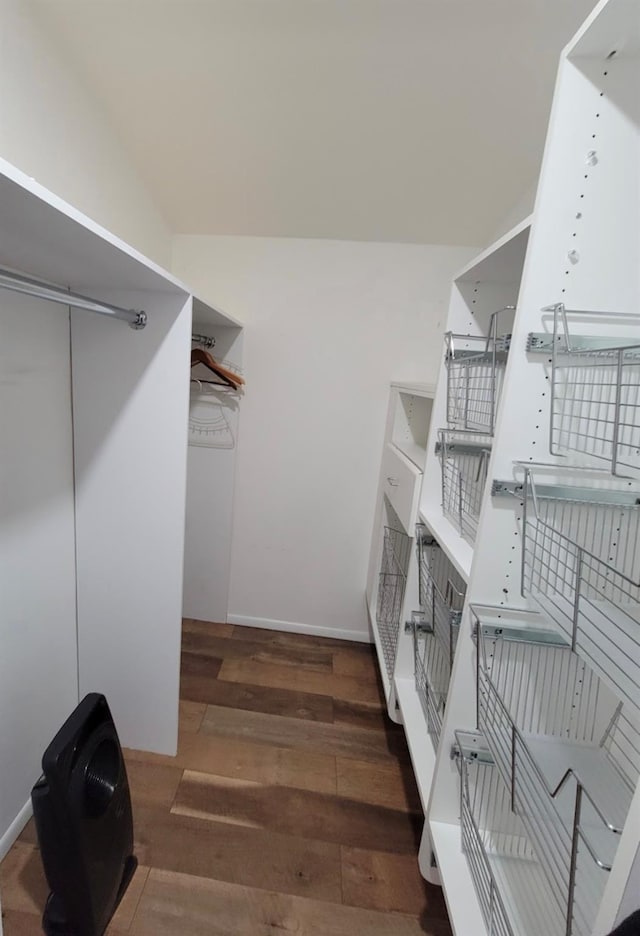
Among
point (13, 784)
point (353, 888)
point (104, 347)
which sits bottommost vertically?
point (353, 888)

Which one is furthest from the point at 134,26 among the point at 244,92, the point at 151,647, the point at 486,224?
the point at 151,647

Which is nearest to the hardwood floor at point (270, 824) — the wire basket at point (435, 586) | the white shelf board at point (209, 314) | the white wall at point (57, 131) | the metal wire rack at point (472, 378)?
the wire basket at point (435, 586)

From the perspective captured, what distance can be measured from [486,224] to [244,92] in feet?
3.70

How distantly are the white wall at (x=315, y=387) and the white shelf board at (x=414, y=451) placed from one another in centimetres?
26

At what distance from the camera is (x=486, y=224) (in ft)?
6.16

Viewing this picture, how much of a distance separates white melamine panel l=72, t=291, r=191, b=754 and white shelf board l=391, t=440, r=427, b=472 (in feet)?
2.78

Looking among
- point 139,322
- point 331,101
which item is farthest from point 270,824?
point 331,101

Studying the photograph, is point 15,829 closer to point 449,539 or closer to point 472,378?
point 449,539

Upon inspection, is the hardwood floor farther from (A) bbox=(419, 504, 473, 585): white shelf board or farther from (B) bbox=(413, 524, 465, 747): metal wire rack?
(A) bbox=(419, 504, 473, 585): white shelf board

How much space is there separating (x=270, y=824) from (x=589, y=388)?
1655 mm

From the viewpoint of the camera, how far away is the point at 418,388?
5.18ft

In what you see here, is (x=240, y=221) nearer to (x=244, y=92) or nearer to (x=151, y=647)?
(x=244, y=92)

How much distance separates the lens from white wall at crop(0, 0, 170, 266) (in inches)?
43.8

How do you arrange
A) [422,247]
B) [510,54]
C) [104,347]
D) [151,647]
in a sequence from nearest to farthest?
[510,54] → [104,347] → [151,647] → [422,247]
